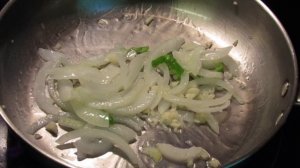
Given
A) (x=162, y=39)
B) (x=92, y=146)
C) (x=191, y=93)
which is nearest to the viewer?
(x=92, y=146)

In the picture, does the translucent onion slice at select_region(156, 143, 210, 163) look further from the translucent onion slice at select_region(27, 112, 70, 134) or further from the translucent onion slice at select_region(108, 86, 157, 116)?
the translucent onion slice at select_region(27, 112, 70, 134)

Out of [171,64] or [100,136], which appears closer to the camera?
[100,136]

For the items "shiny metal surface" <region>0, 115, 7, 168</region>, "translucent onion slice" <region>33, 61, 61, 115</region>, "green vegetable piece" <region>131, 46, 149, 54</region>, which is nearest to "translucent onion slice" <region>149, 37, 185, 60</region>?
"green vegetable piece" <region>131, 46, 149, 54</region>

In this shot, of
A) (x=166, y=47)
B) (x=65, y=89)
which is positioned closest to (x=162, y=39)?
(x=166, y=47)

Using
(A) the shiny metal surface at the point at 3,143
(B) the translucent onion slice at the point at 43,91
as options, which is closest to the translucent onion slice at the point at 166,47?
(B) the translucent onion slice at the point at 43,91

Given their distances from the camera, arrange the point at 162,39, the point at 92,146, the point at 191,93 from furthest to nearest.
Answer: the point at 162,39 → the point at 191,93 → the point at 92,146

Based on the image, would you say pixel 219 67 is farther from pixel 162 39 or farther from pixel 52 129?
pixel 52 129

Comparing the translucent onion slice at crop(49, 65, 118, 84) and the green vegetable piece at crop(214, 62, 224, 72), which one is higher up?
the translucent onion slice at crop(49, 65, 118, 84)
